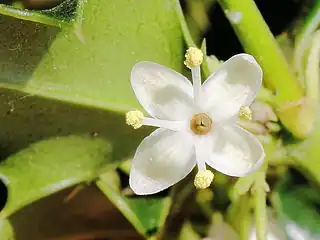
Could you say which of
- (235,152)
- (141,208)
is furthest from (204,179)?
(141,208)

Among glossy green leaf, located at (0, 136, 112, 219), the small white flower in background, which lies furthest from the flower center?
glossy green leaf, located at (0, 136, 112, 219)

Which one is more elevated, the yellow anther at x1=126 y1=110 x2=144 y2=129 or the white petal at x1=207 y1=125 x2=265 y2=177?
the yellow anther at x1=126 y1=110 x2=144 y2=129

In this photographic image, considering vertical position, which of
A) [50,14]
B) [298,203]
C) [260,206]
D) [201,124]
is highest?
[50,14]

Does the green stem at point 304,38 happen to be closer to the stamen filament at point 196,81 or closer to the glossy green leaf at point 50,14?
the stamen filament at point 196,81

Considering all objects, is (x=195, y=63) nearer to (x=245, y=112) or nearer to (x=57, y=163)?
(x=245, y=112)

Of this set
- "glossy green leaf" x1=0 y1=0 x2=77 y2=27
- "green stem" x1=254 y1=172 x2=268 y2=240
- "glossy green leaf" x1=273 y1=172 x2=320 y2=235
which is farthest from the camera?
"glossy green leaf" x1=273 y1=172 x2=320 y2=235

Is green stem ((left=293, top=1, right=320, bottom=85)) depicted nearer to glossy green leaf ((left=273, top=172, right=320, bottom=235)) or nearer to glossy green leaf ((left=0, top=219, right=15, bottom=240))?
glossy green leaf ((left=273, top=172, right=320, bottom=235))

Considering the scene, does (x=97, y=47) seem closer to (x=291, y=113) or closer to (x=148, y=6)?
(x=148, y=6)
